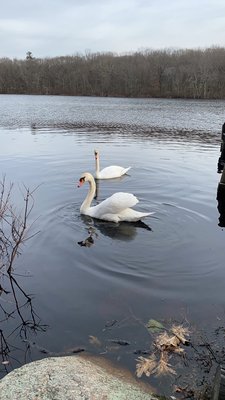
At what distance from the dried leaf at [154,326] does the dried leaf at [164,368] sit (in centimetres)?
62

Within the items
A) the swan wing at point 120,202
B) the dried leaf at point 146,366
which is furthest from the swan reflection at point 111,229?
the dried leaf at point 146,366

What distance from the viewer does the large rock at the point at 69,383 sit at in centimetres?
442

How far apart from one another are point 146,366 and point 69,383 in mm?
1068

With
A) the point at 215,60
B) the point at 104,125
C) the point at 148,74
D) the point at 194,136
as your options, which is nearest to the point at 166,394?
the point at 194,136

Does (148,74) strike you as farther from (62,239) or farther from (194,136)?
(62,239)

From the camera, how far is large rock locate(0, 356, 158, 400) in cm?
442

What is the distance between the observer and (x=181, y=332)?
19.2ft

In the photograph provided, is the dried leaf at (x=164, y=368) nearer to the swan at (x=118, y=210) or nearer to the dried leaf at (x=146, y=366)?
the dried leaf at (x=146, y=366)

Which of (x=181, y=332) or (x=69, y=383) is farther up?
(x=69, y=383)

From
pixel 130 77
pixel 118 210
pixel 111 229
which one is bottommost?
pixel 111 229

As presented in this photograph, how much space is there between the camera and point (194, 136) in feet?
90.2

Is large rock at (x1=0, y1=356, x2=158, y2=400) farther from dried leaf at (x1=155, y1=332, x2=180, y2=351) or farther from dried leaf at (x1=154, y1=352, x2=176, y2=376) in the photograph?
dried leaf at (x1=155, y1=332, x2=180, y2=351)

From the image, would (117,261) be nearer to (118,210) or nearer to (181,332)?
(118,210)

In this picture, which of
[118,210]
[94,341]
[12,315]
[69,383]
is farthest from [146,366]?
[118,210]
